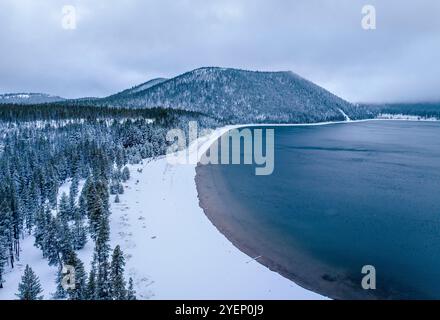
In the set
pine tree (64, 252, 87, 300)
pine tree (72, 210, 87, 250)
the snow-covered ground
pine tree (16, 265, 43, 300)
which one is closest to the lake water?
the snow-covered ground

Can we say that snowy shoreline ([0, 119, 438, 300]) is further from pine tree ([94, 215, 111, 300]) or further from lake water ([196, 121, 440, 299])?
pine tree ([94, 215, 111, 300])

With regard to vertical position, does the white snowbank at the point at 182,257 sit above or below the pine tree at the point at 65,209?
below

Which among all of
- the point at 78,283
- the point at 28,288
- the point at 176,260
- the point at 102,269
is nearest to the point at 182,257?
the point at 176,260

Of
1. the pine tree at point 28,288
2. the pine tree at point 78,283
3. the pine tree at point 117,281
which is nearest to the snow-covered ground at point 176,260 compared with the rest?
the pine tree at point 28,288

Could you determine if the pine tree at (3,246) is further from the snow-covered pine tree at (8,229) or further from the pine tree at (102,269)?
the pine tree at (102,269)

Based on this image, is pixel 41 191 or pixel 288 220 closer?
pixel 288 220
